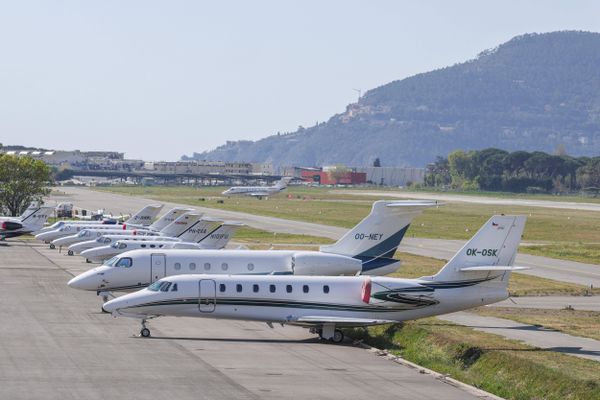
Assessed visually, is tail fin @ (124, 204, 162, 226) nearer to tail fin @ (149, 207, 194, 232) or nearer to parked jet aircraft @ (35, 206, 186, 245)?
parked jet aircraft @ (35, 206, 186, 245)

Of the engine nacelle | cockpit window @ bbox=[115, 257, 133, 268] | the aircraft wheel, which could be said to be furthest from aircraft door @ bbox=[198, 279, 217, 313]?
cockpit window @ bbox=[115, 257, 133, 268]

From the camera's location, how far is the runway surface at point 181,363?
31.6m

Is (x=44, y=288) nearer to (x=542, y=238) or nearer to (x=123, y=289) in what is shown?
(x=123, y=289)

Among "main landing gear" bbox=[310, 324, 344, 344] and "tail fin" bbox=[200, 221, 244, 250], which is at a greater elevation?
"tail fin" bbox=[200, 221, 244, 250]

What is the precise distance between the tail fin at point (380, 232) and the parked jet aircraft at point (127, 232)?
26.8 meters

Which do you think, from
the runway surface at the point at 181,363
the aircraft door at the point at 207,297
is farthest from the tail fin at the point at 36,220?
the aircraft door at the point at 207,297

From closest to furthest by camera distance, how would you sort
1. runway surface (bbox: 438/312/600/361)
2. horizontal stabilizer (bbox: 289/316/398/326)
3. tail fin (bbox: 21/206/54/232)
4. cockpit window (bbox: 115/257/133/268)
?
runway surface (bbox: 438/312/600/361)
horizontal stabilizer (bbox: 289/316/398/326)
cockpit window (bbox: 115/257/133/268)
tail fin (bbox: 21/206/54/232)

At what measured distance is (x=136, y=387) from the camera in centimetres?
3162

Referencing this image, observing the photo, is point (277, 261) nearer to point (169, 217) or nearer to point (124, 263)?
point (124, 263)

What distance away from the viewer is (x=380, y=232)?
4969 cm

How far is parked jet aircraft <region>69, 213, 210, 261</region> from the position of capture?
239ft

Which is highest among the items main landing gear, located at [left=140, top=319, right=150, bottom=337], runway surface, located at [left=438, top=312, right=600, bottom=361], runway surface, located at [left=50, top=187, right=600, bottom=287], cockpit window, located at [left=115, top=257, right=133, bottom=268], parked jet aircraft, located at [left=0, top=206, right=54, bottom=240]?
cockpit window, located at [left=115, top=257, right=133, bottom=268]

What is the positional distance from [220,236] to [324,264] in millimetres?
22088

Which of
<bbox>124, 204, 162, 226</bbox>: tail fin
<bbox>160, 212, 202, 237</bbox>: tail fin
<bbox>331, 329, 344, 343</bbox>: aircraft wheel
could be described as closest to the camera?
<bbox>331, 329, 344, 343</bbox>: aircraft wheel
